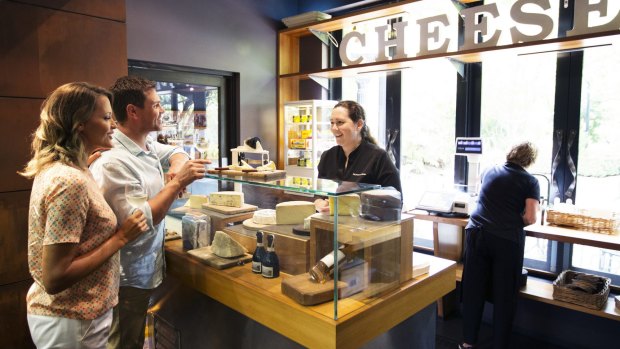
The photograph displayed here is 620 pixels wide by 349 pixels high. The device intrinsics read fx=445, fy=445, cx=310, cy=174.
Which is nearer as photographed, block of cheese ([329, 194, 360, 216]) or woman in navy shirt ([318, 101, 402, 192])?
block of cheese ([329, 194, 360, 216])

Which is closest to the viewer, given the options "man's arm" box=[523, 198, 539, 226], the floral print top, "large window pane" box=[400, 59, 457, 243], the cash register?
the floral print top

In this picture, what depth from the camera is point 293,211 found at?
6.13 ft

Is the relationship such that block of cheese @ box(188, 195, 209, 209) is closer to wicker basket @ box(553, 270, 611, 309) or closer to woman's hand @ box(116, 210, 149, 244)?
woman's hand @ box(116, 210, 149, 244)

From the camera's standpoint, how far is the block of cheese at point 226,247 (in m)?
1.93

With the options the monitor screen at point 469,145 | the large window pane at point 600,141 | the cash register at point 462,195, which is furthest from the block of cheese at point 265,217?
the large window pane at point 600,141

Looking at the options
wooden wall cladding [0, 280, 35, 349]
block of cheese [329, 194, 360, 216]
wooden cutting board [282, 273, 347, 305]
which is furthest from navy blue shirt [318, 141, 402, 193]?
wooden wall cladding [0, 280, 35, 349]

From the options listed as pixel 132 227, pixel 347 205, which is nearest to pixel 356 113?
pixel 347 205

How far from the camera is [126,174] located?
1638mm

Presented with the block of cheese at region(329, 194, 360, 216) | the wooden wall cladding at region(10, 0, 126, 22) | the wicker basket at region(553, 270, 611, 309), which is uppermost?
the wooden wall cladding at region(10, 0, 126, 22)

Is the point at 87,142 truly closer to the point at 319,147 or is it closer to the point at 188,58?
the point at 188,58

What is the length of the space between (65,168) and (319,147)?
357 cm

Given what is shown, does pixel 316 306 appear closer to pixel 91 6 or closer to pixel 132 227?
pixel 132 227

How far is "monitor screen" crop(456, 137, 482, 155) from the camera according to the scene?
11.7 ft

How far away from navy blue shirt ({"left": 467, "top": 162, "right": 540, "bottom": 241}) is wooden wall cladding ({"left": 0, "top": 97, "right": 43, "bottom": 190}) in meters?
2.81
